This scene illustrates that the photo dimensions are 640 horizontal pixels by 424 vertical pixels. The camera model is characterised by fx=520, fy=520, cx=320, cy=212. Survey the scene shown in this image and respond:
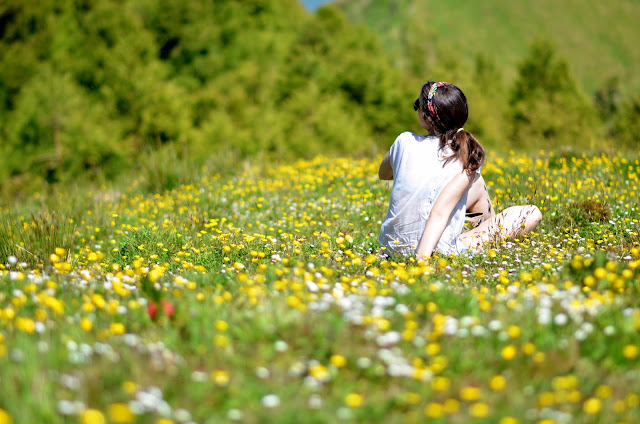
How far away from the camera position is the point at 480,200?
4.84 m

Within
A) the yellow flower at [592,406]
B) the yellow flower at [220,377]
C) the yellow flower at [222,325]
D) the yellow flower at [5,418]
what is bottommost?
the yellow flower at [5,418]

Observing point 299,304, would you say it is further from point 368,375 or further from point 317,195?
point 317,195

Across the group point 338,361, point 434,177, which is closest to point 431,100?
point 434,177

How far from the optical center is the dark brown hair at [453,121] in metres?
4.10

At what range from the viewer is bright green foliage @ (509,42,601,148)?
2966 centimetres

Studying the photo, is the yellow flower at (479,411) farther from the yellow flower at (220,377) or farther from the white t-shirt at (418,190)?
the white t-shirt at (418,190)

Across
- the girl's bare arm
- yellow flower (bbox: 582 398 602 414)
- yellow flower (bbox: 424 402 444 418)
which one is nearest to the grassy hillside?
the girl's bare arm

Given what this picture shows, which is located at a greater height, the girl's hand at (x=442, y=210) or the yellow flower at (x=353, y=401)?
the girl's hand at (x=442, y=210)

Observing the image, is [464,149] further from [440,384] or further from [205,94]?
[205,94]

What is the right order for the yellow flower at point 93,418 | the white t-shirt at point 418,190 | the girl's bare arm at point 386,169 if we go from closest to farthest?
the yellow flower at point 93,418
the white t-shirt at point 418,190
the girl's bare arm at point 386,169

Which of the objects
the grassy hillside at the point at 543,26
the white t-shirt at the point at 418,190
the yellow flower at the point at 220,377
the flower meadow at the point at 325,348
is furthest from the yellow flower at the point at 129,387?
the grassy hillside at the point at 543,26

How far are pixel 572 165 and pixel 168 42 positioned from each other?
1438 centimetres

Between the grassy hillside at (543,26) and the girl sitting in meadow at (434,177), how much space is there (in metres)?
93.4

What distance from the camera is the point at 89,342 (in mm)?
2275
